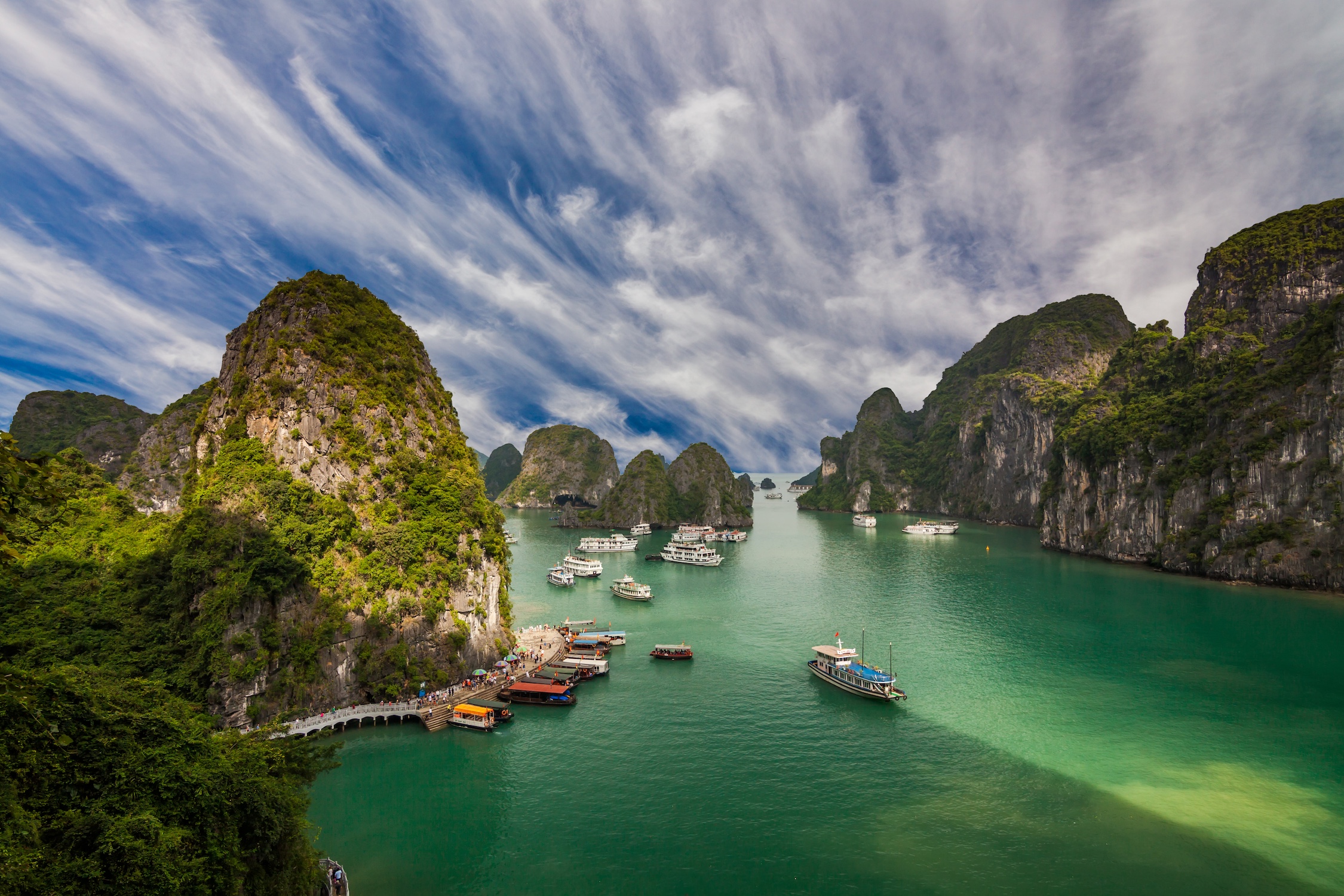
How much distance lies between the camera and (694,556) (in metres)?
103

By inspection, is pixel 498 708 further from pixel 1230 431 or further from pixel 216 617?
pixel 1230 431

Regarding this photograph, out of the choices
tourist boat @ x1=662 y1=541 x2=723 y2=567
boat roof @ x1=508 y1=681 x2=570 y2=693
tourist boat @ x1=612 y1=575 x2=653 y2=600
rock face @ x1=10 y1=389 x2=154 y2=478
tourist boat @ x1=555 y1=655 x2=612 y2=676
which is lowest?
boat roof @ x1=508 y1=681 x2=570 y2=693

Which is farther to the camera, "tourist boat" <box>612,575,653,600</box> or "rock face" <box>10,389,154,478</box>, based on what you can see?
"rock face" <box>10,389,154,478</box>

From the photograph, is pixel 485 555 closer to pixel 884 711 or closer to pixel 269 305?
pixel 269 305

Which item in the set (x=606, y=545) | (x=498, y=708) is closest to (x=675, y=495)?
(x=606, y=545)

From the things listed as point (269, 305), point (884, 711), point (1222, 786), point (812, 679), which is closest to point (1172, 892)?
point (1222, 786)

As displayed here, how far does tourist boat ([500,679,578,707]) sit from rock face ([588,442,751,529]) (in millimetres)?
113000

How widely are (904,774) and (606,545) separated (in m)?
88.0

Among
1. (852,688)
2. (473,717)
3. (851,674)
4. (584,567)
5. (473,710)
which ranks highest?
(584,567)

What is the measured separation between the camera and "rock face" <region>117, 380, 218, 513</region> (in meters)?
75.5

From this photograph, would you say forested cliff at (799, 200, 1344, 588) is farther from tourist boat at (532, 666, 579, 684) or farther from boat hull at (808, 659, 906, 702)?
tourist boat at (532, 666, 579, 684)

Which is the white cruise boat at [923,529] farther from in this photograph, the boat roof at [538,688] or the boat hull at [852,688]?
the boat roof at [538,688]

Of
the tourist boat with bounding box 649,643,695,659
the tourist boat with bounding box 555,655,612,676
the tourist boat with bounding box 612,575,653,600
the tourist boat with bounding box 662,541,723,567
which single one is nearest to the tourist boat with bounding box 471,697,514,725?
the tourist boat with bounding box 555,655,612,676

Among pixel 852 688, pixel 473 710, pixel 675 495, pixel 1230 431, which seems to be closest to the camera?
pixel 473 710
